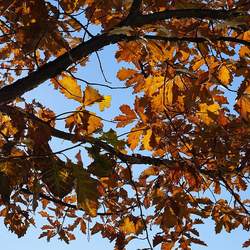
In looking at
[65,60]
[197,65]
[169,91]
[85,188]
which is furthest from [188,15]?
[85,188]

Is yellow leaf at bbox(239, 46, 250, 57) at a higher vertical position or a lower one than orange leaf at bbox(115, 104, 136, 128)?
higher

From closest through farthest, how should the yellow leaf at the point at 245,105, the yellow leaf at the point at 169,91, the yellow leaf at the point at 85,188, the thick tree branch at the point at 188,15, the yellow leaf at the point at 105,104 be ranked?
the yellow leaf at the point at 85,188 → the thick tree branch at the point at 188,15 → the yellow leaf at the point at 105,104 → the yellow leaf at the point at 245,105 → the yellow leaf at the point at 169,91

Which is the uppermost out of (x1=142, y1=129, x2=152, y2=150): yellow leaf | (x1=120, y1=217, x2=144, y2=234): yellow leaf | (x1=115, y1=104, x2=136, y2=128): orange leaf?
(x1=115, y1=104, x2=136, y2=128): orange leaf

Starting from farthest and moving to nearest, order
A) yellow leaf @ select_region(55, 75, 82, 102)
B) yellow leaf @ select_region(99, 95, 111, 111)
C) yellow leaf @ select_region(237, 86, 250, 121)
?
1. yellow leaf @ select_region(237, 86, 250, 121)
2. yellow leaf @ select_region(99, 95, 111, 111)
3. yellow leaf @ select_region(55, 75, 82, 102)

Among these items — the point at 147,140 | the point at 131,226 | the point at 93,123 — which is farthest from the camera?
the point at 131,226

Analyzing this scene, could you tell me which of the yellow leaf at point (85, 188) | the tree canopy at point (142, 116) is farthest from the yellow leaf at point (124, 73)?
the yellow leaf at point (85, 188)

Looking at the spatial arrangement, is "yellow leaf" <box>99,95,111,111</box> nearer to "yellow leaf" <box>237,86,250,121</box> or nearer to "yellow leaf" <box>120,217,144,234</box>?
"yellow leaf" <box>237,86,250,121</box>

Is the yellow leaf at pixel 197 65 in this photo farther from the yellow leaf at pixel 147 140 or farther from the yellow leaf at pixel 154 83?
the yellow leaf at pixel 147 140

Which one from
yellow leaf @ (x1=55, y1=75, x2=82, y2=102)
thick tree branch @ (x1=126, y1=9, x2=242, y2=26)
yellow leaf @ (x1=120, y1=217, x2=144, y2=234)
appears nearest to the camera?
thick tree branch @ (x1=126, y1=9, x2=242, y2=26)

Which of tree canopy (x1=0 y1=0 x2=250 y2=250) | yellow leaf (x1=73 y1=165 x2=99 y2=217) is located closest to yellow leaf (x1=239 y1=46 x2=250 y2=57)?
tree canopy (x1=0 y1=0 x2=250 y2=250)

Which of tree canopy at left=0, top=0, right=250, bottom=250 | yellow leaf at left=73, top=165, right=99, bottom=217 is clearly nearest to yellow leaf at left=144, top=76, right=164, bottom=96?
tree canopy at left=0, top=0, right=250, bottom=250

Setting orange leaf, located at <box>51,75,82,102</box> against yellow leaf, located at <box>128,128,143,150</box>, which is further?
yellow leaf, located at <box>128,128,143,150</box>

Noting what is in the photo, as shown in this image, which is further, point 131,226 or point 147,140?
point 131,226

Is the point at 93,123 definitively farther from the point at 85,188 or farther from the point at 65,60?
the point at 85,188
